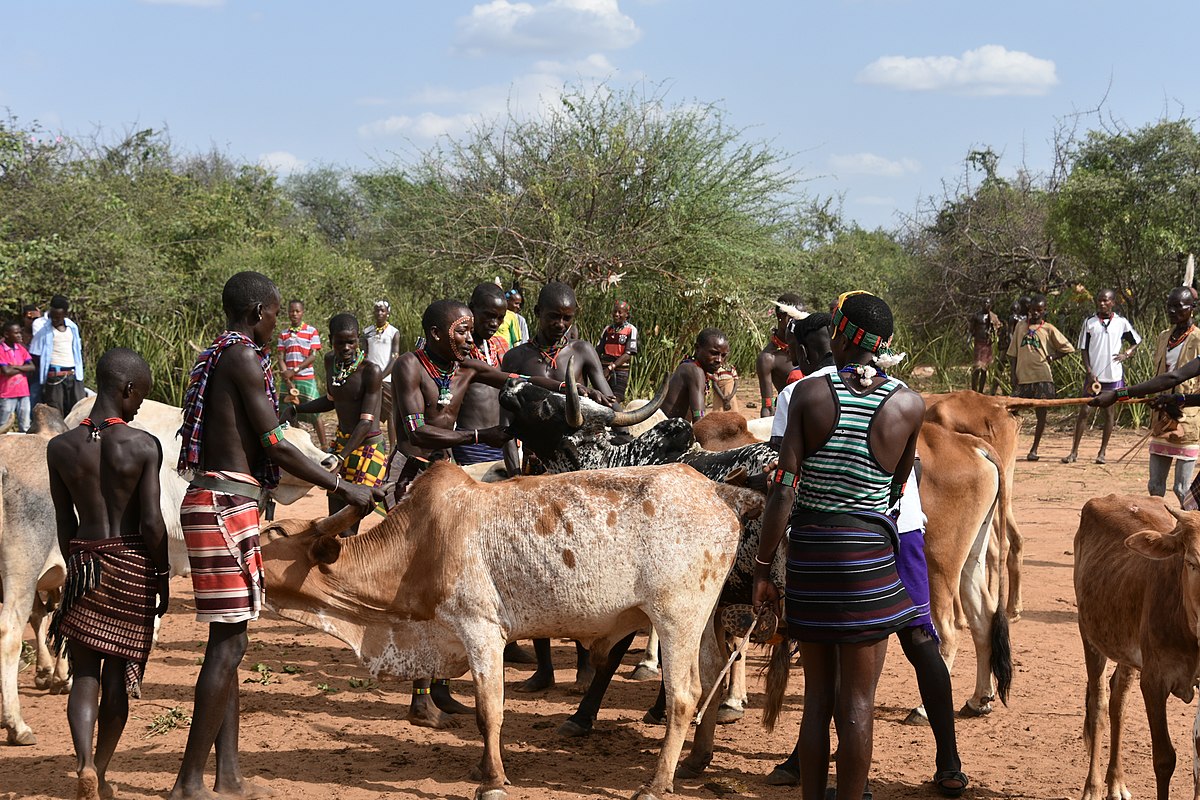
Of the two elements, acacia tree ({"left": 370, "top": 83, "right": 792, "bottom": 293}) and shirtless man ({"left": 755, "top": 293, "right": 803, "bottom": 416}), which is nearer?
shirtless man ({"left": 755, "top": 293, "right": 803, "bottom": 416})

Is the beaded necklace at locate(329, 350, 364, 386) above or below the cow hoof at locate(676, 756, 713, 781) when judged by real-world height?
above

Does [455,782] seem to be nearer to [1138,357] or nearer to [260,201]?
[1138,357]

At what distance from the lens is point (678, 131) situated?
855 inches

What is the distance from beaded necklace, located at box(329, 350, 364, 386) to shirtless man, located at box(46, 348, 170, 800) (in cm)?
451

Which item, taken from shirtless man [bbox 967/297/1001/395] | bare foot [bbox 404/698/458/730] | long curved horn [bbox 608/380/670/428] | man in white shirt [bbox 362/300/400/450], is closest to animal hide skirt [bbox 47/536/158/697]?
bare foot [bbox 404/698/458/730]

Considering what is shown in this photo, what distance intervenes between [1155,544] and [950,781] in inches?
60.0

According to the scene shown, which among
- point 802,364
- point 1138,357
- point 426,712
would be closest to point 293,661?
point 426,712

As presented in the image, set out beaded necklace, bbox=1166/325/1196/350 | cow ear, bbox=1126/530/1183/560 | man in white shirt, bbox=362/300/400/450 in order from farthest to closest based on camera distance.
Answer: man in white shirt, bbox=362/300/400/450 → beaded necklace, bbox=1166/325/1196/350 → cow ear, bbox=1126/530/1183/560

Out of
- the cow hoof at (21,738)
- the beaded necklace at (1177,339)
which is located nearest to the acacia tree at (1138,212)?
the beaded necklace at (1177,339)

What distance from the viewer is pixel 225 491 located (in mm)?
4875

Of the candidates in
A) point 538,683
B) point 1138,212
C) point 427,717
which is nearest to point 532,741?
point 427,717

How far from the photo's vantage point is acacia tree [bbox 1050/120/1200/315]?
18812mm

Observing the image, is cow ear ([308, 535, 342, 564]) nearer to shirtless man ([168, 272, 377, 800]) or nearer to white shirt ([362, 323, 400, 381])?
shirtless man ([168, 272, 377, 800])

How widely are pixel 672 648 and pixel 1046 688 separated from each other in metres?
3.13
